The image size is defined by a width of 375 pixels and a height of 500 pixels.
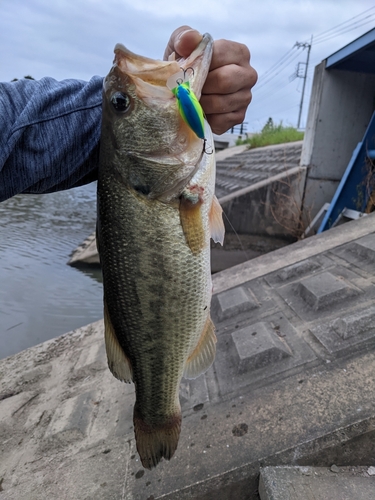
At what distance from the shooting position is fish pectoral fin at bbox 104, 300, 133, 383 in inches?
65.7

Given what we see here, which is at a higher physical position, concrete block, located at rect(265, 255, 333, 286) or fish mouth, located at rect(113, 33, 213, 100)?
fish mouth, located at rect(113, 33, 213, 100)

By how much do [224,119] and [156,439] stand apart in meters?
1.44

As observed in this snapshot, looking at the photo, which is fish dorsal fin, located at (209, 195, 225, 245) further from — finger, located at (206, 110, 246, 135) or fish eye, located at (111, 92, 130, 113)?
fish eye, located at (111, 92, 130, 113)

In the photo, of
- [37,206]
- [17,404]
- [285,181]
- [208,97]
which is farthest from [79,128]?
[37,206]

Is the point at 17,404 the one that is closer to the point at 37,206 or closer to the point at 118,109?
the point at 118,109

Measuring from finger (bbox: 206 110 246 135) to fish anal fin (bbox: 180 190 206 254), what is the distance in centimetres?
33

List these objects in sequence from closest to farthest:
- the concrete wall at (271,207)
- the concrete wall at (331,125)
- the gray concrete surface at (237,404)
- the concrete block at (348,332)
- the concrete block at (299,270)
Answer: the gray concrete surface at (237,404)
the concrete block at (348,332)
the concrete block at (299,270)
the concrete wall at (331,125)
the concrete wall at (271,207)

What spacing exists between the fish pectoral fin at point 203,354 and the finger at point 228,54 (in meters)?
1.07

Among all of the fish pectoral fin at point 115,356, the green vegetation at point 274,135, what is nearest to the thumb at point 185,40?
the fish pectoral fin at point 115,356

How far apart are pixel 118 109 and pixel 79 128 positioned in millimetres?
271

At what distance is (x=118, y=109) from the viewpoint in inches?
59.7

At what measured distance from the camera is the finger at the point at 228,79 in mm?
1467

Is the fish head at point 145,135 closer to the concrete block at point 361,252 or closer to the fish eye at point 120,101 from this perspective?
the fish eye at point 120,101

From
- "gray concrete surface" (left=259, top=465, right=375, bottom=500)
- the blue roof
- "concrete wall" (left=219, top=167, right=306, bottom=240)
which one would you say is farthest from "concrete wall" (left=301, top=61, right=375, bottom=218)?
"gray concrete surface" (left=259, top=465, right=375, bottom=500)
